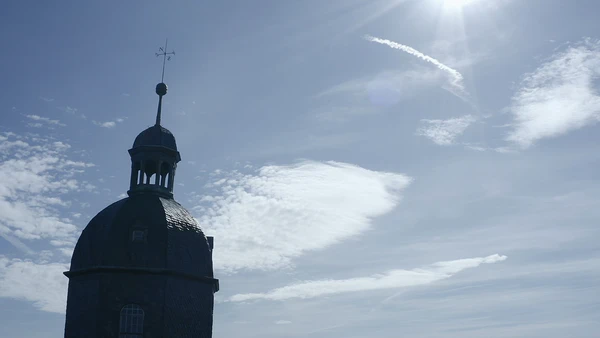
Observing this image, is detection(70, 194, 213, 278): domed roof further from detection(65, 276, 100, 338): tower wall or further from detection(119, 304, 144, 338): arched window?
detection(119, 304, 144, 338): arched window

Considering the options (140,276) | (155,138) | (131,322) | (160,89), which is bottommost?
(131,322)

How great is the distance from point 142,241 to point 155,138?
643cm

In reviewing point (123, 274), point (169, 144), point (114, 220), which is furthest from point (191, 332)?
point (169, 144)

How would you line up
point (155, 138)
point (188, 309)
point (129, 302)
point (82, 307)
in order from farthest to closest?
point (155, 138)
point (188, 309)
point (82, 307)
point (129, 302)

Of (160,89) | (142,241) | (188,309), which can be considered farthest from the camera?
(160,89)

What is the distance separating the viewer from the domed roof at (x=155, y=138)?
35656 mm

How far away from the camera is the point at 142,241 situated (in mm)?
31484

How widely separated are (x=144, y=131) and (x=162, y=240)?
23.3 feet

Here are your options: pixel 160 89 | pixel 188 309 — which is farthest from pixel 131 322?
pixel 160 89

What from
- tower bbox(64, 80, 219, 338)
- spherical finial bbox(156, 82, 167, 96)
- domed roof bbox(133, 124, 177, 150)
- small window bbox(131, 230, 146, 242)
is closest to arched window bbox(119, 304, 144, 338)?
tower bbox(64, 80, 219, 338)

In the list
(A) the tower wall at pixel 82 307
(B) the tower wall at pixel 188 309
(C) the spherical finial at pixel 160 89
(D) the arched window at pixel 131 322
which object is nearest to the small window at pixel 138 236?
(B) the tower wall at pixel 188 309

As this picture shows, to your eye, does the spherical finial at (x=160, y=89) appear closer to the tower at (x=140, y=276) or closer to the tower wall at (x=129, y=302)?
the tower at (x=140, y=276)

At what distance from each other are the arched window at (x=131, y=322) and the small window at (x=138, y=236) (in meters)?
2.91

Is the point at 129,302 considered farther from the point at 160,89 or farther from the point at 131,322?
the point at 160,89
